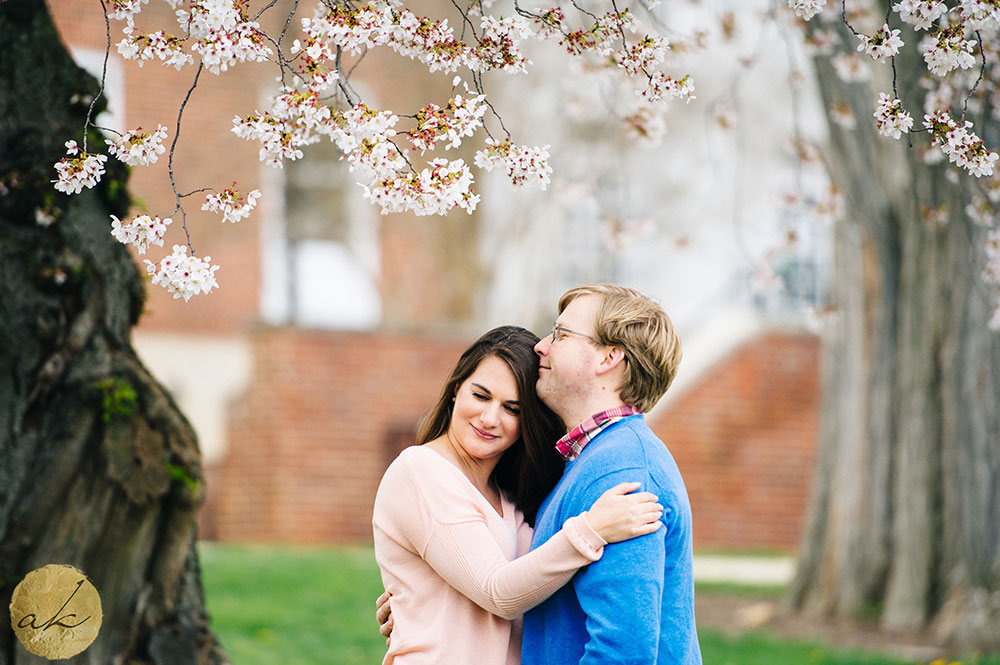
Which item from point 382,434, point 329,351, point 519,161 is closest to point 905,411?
point 519,161

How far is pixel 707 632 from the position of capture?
7672mm

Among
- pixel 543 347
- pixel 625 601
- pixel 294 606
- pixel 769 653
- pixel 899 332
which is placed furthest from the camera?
pixel 899 332

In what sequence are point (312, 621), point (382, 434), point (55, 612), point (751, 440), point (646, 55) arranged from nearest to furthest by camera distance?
point (646, 55) → point (55, 612) → point (312, 621) → point (382, 434) → point (751, 440)

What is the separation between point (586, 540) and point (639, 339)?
1.86 feet

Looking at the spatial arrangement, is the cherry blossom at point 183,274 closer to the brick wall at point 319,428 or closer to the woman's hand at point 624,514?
the woman's hand at point 624,514

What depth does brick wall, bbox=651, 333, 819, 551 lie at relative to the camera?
13.3 metres

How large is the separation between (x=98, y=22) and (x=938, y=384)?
10553mm

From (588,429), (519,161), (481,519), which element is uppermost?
(519,161)

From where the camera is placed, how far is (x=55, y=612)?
3539mm

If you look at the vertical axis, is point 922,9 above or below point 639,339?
above

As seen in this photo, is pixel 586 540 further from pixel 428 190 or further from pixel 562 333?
pixel 428 190

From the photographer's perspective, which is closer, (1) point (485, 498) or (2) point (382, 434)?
(1) point (485, 498)

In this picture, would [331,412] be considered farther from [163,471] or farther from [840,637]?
[163,471]

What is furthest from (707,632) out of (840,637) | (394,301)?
(394,301)
